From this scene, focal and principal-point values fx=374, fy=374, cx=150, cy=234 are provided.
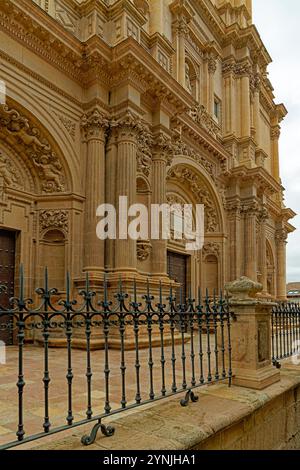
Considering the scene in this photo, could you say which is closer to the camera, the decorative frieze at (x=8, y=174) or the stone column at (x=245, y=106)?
the decorative frieze at (x=8, y=174)

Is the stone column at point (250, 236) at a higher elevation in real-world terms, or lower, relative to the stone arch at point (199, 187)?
lower

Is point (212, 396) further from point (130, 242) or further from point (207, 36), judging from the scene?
point (207, 36)

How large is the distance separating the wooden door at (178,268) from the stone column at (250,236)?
3.27 meters

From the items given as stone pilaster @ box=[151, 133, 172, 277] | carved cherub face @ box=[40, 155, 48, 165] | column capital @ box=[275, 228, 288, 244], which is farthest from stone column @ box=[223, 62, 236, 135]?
carved cherub face @ box=[40, 155, 48, 165]

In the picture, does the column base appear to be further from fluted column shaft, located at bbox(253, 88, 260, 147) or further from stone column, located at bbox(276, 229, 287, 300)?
stone column, located at bbox(276, 229, 287, 300)

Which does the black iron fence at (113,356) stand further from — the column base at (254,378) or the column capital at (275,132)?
the column capital at (275,132)

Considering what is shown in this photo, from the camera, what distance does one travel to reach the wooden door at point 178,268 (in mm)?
13891

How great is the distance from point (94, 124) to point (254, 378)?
7321 mm

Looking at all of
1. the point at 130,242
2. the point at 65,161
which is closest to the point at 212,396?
the point at 130,242

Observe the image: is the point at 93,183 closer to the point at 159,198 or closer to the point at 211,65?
the point at 159,198

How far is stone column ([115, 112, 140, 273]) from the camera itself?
9.15m

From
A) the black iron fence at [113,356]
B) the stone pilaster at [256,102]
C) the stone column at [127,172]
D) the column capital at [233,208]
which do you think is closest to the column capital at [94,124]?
the stone column at [127,172]

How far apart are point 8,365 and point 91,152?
217 inches

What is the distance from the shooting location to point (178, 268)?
47.3 feet
